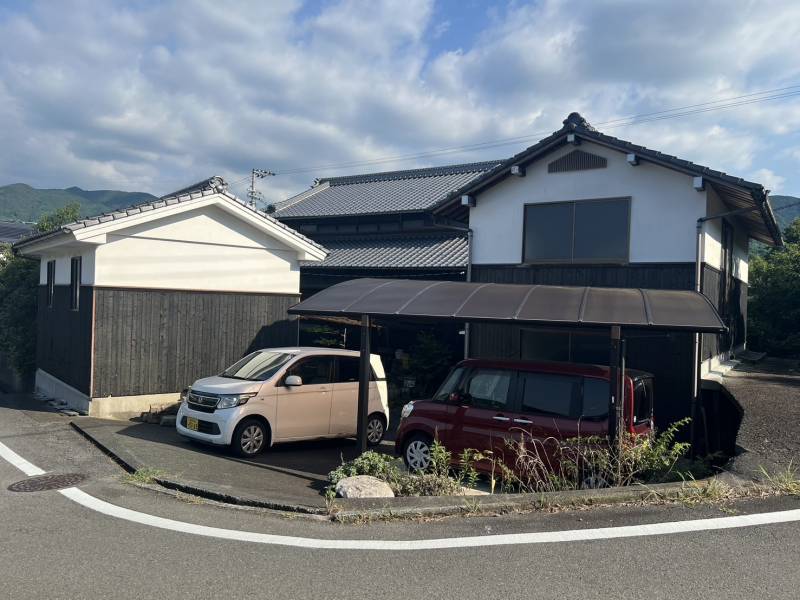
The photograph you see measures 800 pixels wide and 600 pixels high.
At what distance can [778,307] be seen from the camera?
18.2m

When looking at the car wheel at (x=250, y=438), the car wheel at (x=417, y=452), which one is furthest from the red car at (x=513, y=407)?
the car wheel at (x=250, y=438)

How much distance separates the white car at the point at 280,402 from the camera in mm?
8805

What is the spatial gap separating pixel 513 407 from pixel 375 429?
10.8ft

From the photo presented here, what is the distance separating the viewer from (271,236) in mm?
13625

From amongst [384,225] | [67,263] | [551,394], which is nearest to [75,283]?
[67,263]

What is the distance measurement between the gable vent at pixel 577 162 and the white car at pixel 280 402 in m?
5.20

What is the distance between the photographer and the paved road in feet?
13.1

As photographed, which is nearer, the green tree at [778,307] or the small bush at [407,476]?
the small bush at [407,476]

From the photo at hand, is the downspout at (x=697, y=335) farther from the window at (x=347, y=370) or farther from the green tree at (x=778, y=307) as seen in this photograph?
the green tree at (x=778, y=307)

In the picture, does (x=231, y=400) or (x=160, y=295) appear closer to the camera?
(x=231, y=400)

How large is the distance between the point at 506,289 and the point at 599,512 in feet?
12.0

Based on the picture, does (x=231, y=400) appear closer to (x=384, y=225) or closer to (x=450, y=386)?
(x=450, y=386)

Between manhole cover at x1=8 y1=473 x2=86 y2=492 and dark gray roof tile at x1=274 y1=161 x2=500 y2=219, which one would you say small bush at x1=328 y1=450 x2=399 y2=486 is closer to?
manhole cover at x1=8 y1=473 x2=86 y2=492

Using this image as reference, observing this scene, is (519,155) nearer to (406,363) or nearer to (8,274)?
(406,363)
